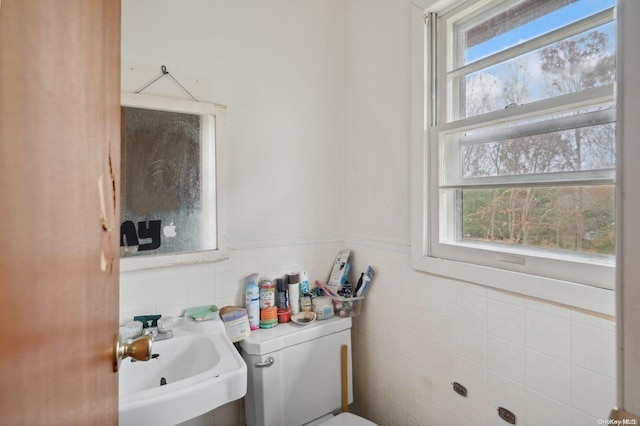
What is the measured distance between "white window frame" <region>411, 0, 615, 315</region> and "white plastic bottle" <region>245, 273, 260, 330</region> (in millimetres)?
732

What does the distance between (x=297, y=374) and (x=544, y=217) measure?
115cm

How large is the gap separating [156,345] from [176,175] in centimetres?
68

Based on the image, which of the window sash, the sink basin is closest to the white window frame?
the window sash

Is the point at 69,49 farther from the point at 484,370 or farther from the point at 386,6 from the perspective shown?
the point at 386,6

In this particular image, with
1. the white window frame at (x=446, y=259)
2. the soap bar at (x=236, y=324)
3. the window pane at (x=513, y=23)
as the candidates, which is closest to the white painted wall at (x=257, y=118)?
the soap bar at (x=236, y=324)

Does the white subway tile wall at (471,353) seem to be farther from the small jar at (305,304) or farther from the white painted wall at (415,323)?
the small jar at (305,304)

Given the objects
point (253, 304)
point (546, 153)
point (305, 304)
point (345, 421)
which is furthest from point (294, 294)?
point (546, 153)

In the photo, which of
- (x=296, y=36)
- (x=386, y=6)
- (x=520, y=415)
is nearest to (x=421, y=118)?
(x=386, y=6)

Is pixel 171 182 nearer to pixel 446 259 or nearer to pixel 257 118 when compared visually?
pixel 257 118

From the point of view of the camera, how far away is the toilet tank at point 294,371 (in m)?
1.28

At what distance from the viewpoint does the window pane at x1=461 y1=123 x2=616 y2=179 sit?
0.87 m

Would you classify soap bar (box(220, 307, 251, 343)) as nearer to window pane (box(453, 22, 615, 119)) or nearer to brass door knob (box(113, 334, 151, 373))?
brass door knob (box(113, 334, 151, 373))

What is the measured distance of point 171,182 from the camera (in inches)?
51.2

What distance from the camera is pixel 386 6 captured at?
4.93 feet
